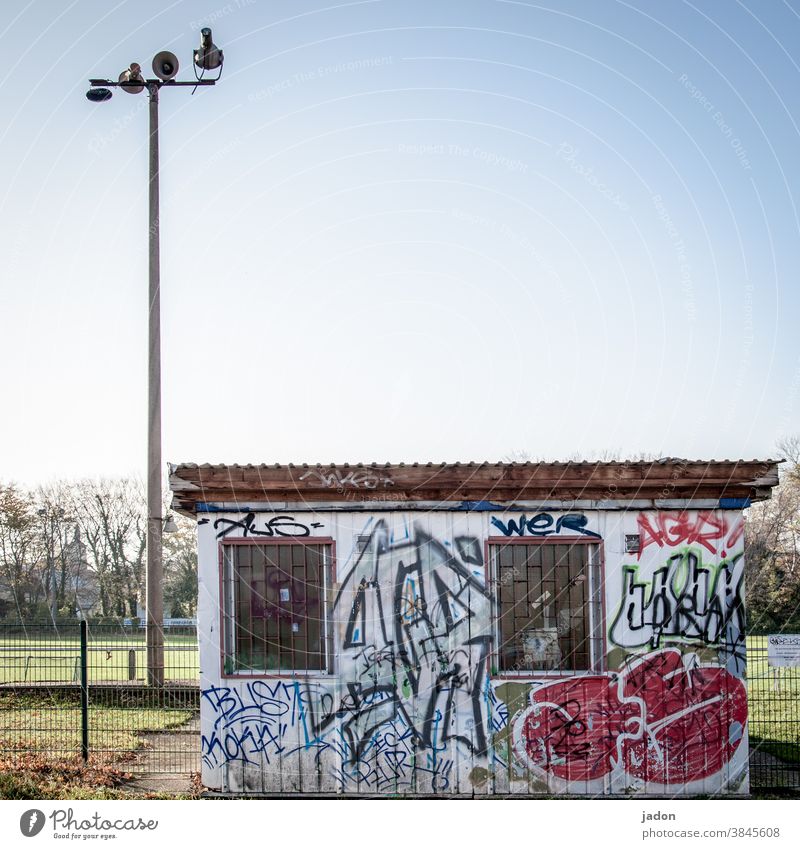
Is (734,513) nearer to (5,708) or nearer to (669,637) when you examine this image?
(669,637)

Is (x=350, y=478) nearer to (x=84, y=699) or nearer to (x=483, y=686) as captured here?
(x=483, y=686)

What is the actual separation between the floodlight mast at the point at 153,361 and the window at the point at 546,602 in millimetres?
9338

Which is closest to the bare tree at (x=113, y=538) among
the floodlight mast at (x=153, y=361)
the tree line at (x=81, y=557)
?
the tree line at (x=81, y=557)

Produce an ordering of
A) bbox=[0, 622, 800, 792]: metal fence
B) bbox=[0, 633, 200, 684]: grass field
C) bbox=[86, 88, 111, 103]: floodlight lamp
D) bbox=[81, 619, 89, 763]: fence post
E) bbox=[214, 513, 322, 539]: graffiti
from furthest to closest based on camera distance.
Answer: bbox=[86, 88, 111, 103]: floodlight lamp
bbox=[0, 633, 200, 684]: grass field
bbox=[0, 622, 800, 792]: metal fence
bbox=[81, 619, 89, 763]: fence post
bbox=[214, 513, 322, 539]: graffiti

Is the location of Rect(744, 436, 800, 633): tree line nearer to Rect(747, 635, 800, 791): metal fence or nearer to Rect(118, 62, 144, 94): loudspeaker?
Rect(747, 635, 800, 791): metal fence

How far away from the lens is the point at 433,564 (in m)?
10.4

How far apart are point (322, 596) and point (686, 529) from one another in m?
4.42

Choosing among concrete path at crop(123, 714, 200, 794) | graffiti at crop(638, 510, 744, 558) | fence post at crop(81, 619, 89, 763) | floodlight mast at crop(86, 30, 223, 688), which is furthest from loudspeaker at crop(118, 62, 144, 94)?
graffiti at crop(638, 510, 744, 558)

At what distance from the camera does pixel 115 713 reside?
15328 millimetres

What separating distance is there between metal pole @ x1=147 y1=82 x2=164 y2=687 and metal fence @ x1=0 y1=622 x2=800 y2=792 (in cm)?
111

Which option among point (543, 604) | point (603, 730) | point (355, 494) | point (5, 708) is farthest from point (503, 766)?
point (5, 708)

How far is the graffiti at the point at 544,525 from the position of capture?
409 inches

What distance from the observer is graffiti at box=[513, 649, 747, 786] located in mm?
10156
